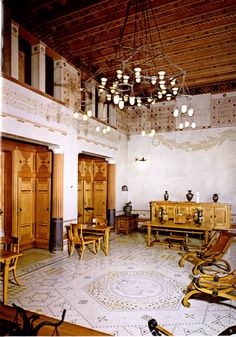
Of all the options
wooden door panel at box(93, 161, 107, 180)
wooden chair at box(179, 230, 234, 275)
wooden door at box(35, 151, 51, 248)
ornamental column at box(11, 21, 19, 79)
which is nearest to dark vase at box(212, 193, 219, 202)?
wooden chair at box(179, 230, 234, 275)

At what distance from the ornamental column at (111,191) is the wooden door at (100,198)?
156mm

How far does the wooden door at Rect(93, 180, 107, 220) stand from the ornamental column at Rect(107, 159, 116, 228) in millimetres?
156

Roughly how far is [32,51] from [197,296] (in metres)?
6.38

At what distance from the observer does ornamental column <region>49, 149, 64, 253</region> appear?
6.88m

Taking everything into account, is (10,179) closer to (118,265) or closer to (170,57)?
(118,265)

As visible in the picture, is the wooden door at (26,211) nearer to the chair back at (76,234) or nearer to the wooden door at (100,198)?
the chair back at (76,234)

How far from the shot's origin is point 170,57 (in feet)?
24.8

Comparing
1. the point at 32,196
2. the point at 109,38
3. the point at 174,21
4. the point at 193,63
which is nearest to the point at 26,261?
the point at 32,196

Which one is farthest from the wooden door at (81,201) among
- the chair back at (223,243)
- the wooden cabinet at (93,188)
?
the chair back at (223,243)

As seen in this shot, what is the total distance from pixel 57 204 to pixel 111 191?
330 cm

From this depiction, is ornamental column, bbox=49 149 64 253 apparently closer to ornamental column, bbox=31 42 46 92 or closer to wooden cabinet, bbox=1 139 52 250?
wooden cabinet, bbox=1 139 52 250

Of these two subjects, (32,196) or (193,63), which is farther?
(193,63)

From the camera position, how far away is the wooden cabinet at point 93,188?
973 centimetres

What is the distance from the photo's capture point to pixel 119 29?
626 cm
